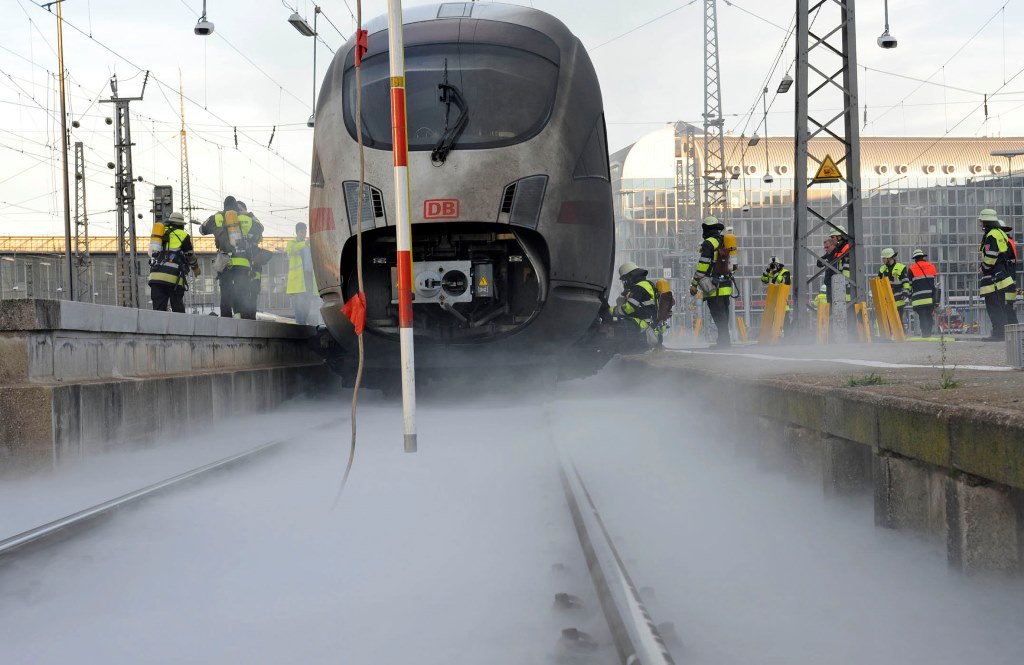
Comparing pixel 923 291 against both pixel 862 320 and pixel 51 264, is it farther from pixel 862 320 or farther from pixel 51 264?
pixel 51 264

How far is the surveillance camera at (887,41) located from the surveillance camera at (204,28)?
12670 millimetres

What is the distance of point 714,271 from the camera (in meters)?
12.8

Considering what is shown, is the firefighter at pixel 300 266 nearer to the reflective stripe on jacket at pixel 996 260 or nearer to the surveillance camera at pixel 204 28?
the surveillance camera at pixel 204 28

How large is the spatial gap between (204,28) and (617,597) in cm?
1665

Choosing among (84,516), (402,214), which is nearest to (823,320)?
(402,214)

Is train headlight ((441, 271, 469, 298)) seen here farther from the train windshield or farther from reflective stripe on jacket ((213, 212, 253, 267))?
reflective stripe on jacket ((213, 212, 253, 267))

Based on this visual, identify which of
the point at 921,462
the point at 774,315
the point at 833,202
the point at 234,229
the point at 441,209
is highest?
the point at 833,202

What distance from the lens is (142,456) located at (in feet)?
20.9

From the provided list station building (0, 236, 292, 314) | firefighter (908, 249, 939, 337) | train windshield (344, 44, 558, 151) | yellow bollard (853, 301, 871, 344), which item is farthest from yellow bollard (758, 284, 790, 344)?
station building (0, 236, 292, 314)

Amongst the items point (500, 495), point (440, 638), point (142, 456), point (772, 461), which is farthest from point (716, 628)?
point (142, 456)

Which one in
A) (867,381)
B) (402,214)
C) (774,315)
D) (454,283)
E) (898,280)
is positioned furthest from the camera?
(898,280)

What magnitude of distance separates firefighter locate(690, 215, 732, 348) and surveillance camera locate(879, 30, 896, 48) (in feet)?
29.8

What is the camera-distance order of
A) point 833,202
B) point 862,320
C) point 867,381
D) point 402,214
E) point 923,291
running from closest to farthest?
point 867,381
point 402,214
point 862,320
point 923,291
point 833,202

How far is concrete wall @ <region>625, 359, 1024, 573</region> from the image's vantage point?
2.91m
